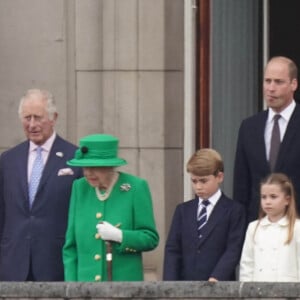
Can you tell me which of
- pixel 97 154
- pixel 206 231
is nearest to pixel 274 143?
pixel 206 231

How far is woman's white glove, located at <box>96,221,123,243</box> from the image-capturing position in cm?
1385

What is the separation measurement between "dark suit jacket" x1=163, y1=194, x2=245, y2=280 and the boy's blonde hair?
0.27 metres

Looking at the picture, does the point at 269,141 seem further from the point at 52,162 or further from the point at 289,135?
the point at 52,162

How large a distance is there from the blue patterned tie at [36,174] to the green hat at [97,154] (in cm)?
31

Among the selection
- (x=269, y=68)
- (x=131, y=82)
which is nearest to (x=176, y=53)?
(x=131, y=82)

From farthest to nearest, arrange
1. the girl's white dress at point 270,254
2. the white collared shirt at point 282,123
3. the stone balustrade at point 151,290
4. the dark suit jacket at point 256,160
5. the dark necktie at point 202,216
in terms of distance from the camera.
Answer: the white collared shirt at point 282,123, the dark suit jacket at point 256,160, the dark necktie at point 202,216, the girl's white dress at point 270,254, the stone balustrade at point 151,290

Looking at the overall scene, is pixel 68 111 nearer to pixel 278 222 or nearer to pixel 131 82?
pixel 131 82

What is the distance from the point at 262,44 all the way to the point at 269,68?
3.01 m

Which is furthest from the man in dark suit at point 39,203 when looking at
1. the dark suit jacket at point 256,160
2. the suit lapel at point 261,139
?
the suit lapel at point 261,139

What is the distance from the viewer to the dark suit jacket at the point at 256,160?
14.3 meters

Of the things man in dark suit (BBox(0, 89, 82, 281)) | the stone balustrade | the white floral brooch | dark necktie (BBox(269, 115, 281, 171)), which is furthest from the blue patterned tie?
the stone balustrade

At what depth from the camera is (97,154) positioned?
1399 centimetres

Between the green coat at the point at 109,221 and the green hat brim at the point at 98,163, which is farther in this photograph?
the green coat at the point at 109,221

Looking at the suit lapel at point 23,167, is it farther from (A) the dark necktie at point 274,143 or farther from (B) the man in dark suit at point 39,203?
(A) the dark necktie at point 274,143
